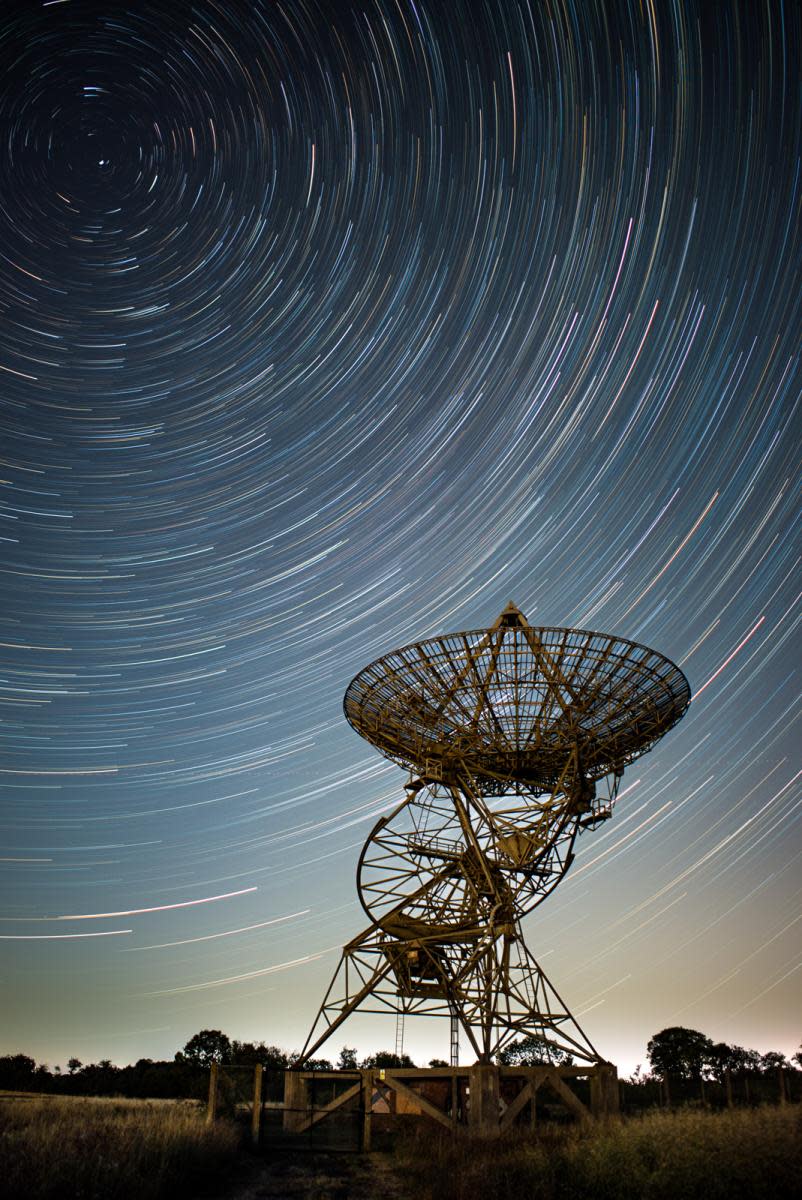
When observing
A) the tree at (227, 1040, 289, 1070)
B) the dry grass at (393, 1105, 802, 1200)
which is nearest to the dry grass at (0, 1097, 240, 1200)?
the dry grass at (393, 1105, 802, 1200)

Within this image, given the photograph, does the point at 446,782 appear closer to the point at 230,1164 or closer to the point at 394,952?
the point at 394,952

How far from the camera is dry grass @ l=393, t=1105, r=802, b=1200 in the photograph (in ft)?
30.8

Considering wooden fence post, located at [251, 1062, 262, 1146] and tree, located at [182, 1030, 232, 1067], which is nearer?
wooden fence post, located at [251, 1062, 262, 1146]

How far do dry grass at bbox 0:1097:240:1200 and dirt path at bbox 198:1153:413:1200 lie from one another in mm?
531

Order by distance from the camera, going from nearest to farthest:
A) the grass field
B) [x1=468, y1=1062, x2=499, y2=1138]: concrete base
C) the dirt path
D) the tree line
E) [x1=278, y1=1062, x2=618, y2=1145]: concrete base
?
the grass field
the dirt path
[x1=468, y1=1062, x2=499, y2=1138]: concrete base
[x1=278, y1=1062, x2=618, y2=1145]: concrete base
the tree line

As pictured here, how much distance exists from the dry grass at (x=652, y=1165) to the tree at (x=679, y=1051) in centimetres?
4740

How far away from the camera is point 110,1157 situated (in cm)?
1122

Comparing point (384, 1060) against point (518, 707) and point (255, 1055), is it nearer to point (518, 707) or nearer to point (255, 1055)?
point (255, 1055)

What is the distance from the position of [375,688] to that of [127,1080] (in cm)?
3193

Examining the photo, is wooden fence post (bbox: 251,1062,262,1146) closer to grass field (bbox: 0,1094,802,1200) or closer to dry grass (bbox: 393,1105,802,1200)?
grass field (bbox: 0,1094,802,1200)

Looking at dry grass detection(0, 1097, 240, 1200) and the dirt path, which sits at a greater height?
dry grass detection(0, 1097, 240, 1200)

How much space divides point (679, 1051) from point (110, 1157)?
55.4 meters

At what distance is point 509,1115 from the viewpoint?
16375mm

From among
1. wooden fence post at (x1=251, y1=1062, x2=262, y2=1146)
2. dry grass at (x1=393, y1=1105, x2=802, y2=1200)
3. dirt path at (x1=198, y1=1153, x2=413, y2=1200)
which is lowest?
dirt path at (x1=198, y1=1153, x2=413, y2=1200)
